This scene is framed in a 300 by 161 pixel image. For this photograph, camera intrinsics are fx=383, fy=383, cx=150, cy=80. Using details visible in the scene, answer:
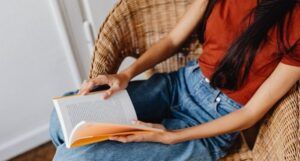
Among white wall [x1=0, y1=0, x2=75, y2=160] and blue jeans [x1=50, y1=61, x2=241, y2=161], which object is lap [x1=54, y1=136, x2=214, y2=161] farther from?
white wall [x1=0, y1=0, x2=75, y2=160]

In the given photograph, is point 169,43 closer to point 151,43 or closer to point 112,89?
point 151,43

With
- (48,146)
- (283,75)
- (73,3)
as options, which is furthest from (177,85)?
(48,146)

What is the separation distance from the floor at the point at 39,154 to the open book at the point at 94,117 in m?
0.73

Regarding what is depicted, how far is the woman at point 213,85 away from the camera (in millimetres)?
834

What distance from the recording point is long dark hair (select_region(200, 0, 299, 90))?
2.68ft

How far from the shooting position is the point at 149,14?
45.5 inches

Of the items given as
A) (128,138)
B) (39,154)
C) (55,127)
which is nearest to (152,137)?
(128,138)

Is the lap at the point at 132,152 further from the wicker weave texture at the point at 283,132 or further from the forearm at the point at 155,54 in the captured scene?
the forearm at the point at 155,54

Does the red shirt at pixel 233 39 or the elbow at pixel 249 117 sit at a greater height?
the red shirt at pixel 233 39

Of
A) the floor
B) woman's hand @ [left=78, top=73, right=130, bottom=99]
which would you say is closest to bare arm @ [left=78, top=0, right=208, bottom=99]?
woman's hand @ [left=78, top=73, right=130, bottom=99]

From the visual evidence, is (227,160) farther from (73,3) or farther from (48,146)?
(48,146)

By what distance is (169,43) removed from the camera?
43.8 inches

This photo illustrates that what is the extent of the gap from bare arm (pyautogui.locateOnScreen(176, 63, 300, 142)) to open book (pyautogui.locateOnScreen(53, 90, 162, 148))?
128 mm

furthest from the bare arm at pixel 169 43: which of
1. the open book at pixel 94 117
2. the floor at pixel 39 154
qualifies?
the floor at pixel 39 154
